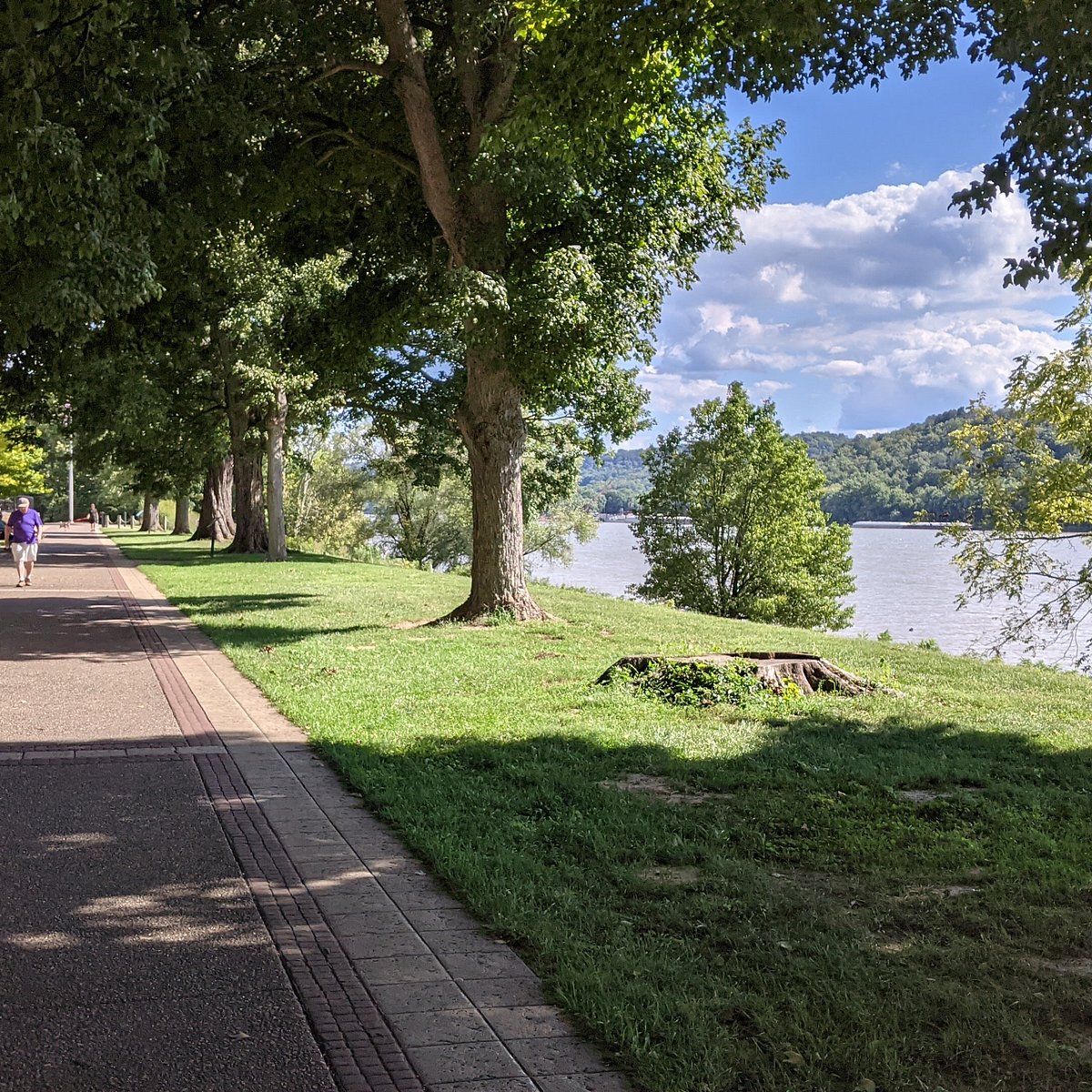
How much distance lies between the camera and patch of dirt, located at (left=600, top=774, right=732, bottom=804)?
247 inches

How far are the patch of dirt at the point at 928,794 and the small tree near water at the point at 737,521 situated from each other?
38218 mm

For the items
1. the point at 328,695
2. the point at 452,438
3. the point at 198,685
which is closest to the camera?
the point at 328,695

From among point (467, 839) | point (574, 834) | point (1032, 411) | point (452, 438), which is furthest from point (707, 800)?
point (452, 438)

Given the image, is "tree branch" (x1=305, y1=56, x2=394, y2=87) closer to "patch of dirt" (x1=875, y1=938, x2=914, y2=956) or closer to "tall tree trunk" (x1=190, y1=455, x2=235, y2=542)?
"patch of dirt" (x1=875, y1=938, x2=914, y2=956)

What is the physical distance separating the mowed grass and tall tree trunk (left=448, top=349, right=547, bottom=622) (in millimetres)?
4227

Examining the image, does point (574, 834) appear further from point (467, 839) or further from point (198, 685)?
point (198, 685)

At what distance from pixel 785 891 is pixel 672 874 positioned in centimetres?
53

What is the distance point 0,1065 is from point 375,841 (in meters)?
2.48

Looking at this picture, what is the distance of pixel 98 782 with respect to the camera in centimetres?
669

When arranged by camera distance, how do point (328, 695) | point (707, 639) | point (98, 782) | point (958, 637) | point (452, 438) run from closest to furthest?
point (98, 782), point (328, 695), point (707, 639), point (452, 438), point (958, 637)

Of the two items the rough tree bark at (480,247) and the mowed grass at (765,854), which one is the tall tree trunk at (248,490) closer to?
the rough tree bark at (480,247)

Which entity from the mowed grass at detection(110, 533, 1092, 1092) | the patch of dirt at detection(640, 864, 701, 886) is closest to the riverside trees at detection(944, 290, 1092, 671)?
the mowed grass at detection(110, 533, 1092, 1092)

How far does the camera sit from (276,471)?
29.9 m

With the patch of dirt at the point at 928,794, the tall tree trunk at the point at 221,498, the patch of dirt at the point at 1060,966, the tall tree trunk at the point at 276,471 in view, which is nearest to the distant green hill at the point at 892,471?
the tall tree trunk at the point at 276,471
